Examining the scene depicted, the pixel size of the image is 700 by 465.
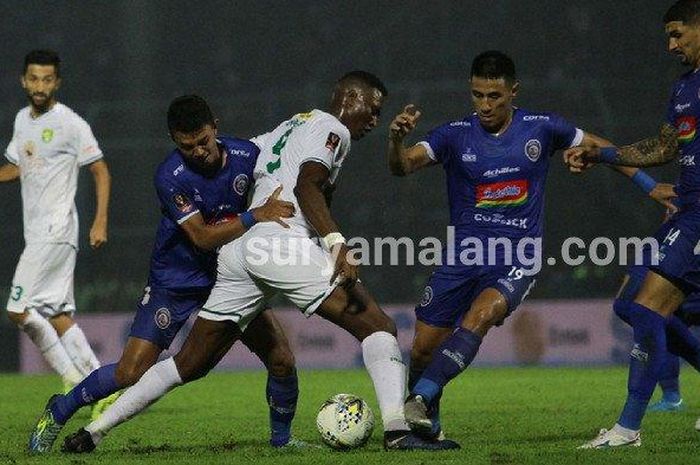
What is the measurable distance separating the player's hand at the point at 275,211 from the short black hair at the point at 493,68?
1232mm

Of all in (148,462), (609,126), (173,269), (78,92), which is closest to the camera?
(148,462)

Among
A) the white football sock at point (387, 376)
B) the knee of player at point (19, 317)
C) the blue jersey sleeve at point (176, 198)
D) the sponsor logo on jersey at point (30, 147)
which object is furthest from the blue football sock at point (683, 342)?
the sponsor logo on jersey at point (30, 147)

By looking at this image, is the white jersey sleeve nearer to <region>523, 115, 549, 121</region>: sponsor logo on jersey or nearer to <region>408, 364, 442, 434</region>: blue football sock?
<region>408, 364, 442, 434</region>: blue football sock

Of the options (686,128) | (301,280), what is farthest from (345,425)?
(686,128)

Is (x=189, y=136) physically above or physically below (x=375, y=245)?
above

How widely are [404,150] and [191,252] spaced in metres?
1.20

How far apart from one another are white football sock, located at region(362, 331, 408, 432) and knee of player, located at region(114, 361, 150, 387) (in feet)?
4.07

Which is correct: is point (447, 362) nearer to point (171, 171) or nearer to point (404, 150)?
point (404, 150)

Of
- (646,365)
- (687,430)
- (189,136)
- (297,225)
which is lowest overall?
(687,430)

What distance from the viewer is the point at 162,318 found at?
23.8 feet

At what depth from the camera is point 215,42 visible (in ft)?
52.9

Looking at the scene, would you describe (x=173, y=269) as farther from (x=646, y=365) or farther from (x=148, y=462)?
(x=646, y=365)

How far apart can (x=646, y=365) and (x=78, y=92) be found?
10.7 m

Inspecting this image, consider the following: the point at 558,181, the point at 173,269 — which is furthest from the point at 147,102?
the point at 173,269
